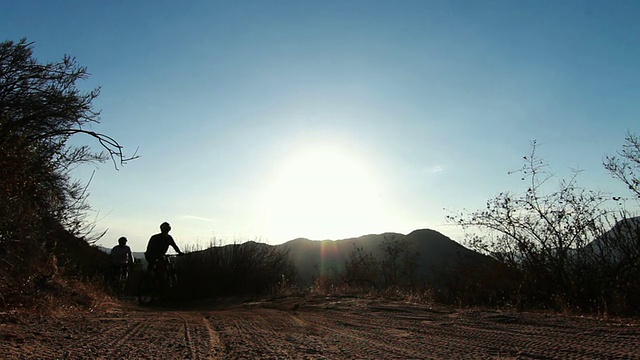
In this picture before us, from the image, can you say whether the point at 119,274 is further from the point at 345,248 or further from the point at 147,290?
the point at 345,248

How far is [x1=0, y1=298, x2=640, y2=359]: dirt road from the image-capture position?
4680 mm

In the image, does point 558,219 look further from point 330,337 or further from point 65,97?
point 65,97

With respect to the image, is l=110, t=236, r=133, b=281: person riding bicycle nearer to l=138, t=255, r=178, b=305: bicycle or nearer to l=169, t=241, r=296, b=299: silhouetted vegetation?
l=138, t=255, r=178, b=305: bicycle

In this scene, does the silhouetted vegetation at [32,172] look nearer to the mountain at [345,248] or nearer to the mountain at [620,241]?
the mountain at [620,241]

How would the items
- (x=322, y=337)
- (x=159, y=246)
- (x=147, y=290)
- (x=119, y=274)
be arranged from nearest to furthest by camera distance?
(x=322, y=337), (x=159, y=246), (x=147, y=290), (x=119, y=274)

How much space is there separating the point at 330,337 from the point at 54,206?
861 centimetres

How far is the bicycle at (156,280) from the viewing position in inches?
551

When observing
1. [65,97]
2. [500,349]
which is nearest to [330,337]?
[500,349]

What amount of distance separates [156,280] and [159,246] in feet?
3.26

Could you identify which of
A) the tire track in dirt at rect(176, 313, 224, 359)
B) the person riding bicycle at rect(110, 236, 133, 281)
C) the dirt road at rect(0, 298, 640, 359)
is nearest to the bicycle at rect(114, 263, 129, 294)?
the person riding bicycle at rect(110, 236, 133, 281)

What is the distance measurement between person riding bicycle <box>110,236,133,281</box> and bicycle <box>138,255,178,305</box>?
5.06ft

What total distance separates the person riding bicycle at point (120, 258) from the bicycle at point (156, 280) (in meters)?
1.54

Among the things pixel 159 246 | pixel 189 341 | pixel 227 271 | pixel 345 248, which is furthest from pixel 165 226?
pixel 345 248

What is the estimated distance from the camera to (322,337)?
19.3 feet
